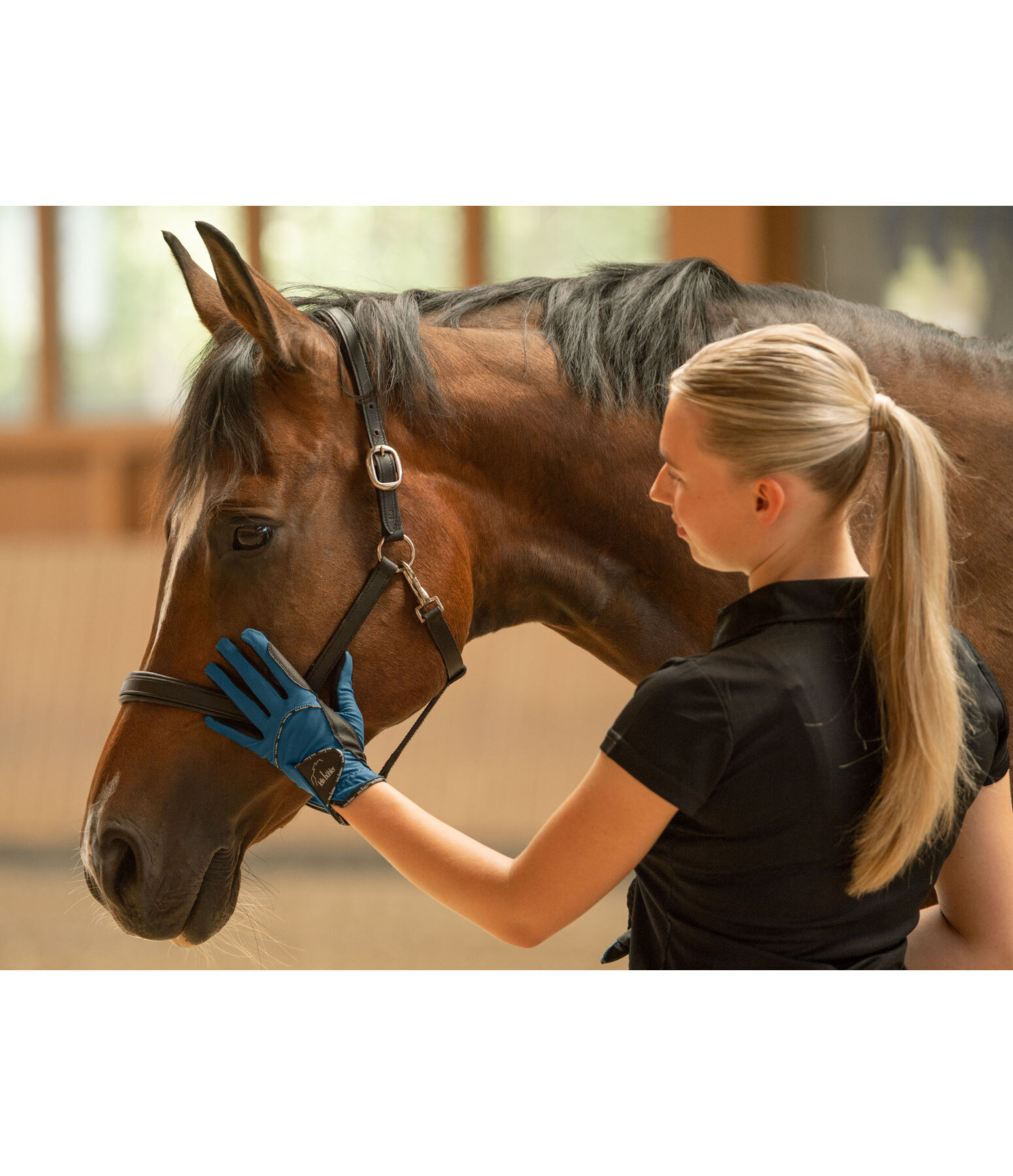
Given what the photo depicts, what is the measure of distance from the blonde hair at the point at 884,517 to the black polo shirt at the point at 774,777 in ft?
0.09

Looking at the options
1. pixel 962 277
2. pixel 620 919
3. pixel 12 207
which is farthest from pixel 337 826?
pixel 962 277

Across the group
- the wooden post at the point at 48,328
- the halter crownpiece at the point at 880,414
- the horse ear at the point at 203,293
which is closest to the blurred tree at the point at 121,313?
the wooden post at the point at 48,328

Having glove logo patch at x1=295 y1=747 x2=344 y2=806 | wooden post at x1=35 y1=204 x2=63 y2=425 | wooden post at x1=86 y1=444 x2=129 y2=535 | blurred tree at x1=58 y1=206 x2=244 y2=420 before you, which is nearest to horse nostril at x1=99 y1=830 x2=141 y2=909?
glove logo patch at x1=295 y1=747 x2=344 y2=806

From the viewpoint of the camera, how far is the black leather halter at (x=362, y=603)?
1156 mm

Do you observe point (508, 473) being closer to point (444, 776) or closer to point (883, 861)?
point (883, 861)

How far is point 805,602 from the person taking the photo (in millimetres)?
871

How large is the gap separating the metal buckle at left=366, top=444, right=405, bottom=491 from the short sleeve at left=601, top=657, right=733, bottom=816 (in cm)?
50

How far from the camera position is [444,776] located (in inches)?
169

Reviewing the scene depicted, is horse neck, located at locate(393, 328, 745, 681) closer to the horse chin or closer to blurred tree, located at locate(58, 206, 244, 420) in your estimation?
the horse chin

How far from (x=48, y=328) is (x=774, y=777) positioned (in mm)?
4991

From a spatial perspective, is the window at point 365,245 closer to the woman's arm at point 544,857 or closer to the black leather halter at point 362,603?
the black leather halter at point 362,603

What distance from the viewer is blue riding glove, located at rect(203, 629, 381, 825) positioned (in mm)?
1025

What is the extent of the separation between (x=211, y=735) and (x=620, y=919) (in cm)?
321

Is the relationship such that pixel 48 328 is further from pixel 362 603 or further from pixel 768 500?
pixel 768 500
